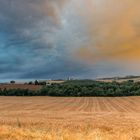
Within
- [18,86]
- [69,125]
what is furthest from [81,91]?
[69,125]

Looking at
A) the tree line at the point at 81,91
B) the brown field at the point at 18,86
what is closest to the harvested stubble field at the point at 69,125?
the tree line at the point at 81,91

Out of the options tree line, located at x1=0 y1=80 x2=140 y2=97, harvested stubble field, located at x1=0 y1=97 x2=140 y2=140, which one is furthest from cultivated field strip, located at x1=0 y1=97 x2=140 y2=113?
tree line, located at x1=0 y1=80 x2=140 y2=97

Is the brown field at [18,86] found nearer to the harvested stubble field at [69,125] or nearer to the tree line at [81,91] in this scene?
the tree line at [81,91]

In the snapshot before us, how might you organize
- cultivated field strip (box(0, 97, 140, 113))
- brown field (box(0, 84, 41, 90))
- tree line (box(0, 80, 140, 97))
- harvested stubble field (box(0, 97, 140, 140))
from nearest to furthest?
harvested stubble field (box(0, 97, 140, 140)) → cultivated field strip (box(0, 97, 140, 113)) → tree line (box(0, 80, 140, 97)) → brown field (box(0, 84, 41, 90))

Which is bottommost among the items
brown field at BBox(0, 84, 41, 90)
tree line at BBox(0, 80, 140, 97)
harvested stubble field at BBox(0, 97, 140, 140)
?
harvested stubble field at BBox(0, 97, 140, 140)

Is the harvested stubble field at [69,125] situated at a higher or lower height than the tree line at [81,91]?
lower

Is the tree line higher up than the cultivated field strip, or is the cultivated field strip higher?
the tree line

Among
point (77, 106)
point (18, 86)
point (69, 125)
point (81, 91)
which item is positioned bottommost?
point (69, 125)

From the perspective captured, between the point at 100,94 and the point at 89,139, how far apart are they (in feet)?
336

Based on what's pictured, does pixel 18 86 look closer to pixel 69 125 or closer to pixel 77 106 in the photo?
pixel 77 106

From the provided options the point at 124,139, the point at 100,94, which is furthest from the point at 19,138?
the point at 100,94

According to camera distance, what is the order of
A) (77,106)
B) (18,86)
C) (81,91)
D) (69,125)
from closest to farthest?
(69,125)
(77,106)
(81,91)
(18,86)

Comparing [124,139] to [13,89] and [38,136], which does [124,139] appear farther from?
[13,89]

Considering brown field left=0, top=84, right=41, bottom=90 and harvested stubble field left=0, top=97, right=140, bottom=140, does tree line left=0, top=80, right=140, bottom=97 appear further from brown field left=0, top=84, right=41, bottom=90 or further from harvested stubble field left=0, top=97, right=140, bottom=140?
harvested stubble field left=0, top=97, right=140, bottom=140
